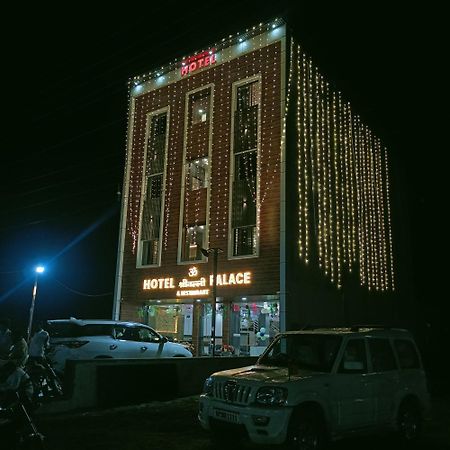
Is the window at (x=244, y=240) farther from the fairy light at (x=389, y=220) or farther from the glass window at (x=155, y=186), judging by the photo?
the fairy light at (x=389, y=220)

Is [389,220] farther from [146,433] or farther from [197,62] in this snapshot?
[146,433]

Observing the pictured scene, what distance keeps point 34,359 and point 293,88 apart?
15.8 metres

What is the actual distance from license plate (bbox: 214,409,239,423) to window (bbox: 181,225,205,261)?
15810 mm

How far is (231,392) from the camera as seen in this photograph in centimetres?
729

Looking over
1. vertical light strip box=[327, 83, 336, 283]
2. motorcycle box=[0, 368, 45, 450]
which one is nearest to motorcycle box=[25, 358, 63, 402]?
motorcycle box=[0, 368, 45, 450]

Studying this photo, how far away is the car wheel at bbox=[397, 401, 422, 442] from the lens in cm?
844

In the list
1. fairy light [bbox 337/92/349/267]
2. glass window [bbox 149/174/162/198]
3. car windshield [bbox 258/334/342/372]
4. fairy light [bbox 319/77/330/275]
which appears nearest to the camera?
car windshield [bbox 258/334/342/372]

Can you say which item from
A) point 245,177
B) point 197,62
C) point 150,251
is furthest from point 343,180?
point 150,251

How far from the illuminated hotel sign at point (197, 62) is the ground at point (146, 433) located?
18.2 metres

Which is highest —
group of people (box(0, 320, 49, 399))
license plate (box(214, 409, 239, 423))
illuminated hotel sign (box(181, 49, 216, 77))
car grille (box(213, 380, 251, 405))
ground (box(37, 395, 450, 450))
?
illuminated hotel sign (box(181, 49, 216, 77))

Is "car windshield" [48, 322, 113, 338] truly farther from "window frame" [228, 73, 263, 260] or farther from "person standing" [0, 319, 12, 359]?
"window frame" [228, 73, 263, 260]

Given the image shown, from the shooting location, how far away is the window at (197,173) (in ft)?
78.5

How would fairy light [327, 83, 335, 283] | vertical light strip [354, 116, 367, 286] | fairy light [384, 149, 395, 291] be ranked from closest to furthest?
1. fairy light [327, 83, 335, 283]
2. vertical light strip [354, 116, 367, 286]
3. fairy light [384, 149, 395, 291]

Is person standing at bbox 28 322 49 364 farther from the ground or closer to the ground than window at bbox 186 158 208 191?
closer to the ground
